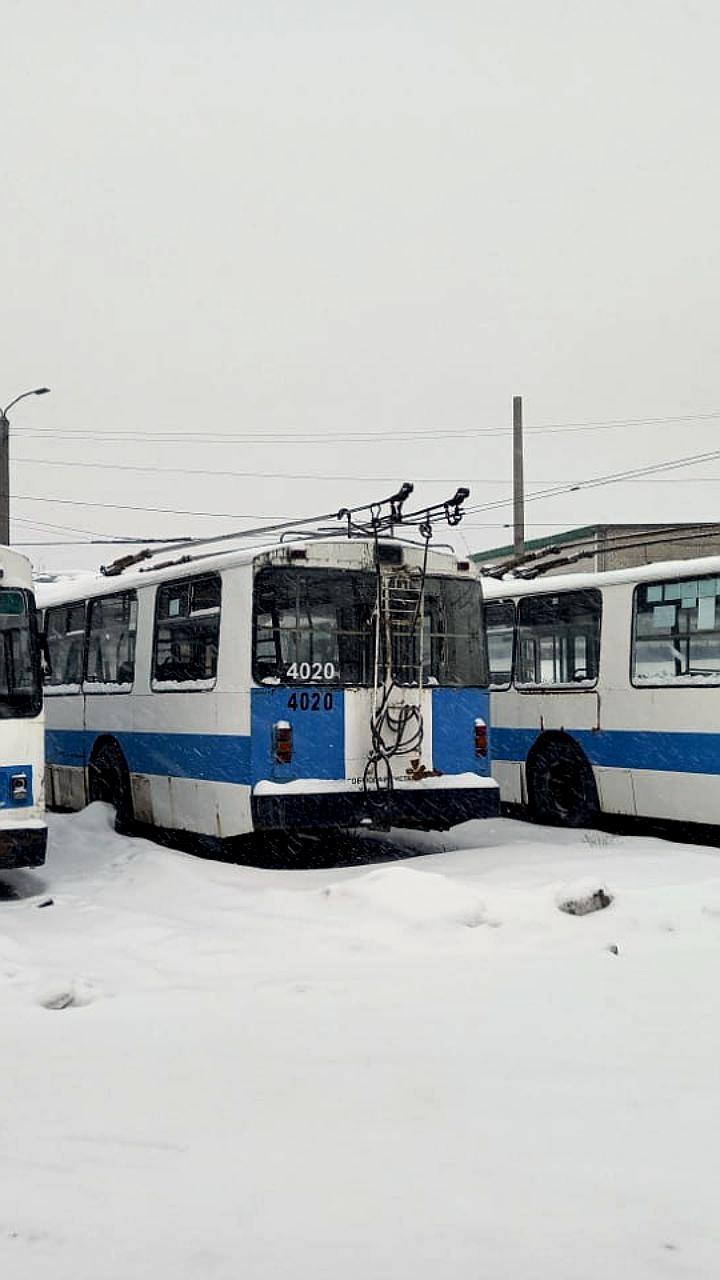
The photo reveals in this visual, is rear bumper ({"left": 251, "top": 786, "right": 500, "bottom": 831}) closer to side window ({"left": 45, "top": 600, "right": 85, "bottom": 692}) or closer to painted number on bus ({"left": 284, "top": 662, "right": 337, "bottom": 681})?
painted number on bus ({"left": 284, "top": 662, "right": 337, "bottom": 681})

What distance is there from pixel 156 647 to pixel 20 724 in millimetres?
3319

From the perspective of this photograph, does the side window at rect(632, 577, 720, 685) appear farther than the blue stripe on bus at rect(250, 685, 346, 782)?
Yes

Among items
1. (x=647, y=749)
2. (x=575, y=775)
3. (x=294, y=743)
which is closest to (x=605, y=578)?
(x=647, y=749)

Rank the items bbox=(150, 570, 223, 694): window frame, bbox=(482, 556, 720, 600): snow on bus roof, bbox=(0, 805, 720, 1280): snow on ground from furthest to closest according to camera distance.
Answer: bbox=(482, 556, 720, 600): snow on bus roof < bbox=(150, 570, 223, 694): window frame < bbox=(0, 805, 720, 1280): snow on ground

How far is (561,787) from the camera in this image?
14.5 m

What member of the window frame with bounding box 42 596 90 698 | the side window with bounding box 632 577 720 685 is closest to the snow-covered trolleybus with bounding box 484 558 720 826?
the side window with bounding box 632 577 720 685

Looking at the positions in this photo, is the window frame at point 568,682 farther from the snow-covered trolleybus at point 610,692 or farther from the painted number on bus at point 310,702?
the painted number on bus at point 310,702

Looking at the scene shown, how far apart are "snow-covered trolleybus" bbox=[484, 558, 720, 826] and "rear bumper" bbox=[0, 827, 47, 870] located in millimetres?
6411

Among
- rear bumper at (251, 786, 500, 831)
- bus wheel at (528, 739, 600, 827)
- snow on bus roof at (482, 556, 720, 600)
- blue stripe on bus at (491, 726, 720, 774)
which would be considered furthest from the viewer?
bus wheel at (528, 739, 600, 827)

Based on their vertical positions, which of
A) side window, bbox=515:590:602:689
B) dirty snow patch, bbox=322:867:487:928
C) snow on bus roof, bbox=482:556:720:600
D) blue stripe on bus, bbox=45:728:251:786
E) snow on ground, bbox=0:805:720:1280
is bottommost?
snow on ground, bbox=0:805:720:1280

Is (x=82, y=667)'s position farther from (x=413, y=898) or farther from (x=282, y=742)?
(x=413, y=898)

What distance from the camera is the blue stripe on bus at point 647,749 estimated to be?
12492 mm

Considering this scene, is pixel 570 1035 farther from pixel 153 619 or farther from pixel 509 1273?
pixel 153 619

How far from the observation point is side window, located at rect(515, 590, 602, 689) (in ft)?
46.1
